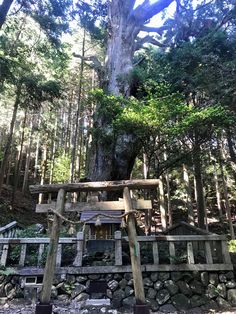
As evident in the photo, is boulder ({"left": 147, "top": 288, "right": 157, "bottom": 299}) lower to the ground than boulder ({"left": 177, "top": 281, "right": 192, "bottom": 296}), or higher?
lower

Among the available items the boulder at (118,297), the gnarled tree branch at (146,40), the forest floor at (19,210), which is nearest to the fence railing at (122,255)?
the boulder at (118,297)

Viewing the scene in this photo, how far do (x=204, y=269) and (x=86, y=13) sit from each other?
36.5 ft

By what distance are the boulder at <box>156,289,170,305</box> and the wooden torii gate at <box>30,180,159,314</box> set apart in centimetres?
180

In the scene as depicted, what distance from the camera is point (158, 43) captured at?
39.4 ft

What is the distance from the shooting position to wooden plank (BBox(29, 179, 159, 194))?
494cm

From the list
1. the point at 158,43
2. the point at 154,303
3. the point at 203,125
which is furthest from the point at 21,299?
the point at 158,43

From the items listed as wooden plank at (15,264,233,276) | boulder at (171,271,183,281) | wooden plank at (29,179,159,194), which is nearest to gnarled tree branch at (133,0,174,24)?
wooden plank at (29,179,159,194)

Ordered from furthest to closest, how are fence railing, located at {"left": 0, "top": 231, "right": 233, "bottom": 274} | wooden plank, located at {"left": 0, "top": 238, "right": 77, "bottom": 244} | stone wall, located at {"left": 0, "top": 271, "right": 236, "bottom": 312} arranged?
1. wooden plank, located at {"left": 0, "top": 238, "right": 77, "bottom": 244}
2. fence railing, located at {"left": 0, "top": 231, "right": 233, "bottom": 274}
3. stone wall, located at {"left": 0, "top": 271, "right": 236, "bottom": 312}

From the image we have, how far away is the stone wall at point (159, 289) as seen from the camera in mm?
5727

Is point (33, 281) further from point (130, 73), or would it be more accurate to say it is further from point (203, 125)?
point (130, 73)

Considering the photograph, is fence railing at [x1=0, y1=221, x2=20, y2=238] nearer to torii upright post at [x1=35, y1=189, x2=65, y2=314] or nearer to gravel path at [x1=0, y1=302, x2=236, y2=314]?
gravel path at [x1=0, y1=302, x2=236, y2=314]

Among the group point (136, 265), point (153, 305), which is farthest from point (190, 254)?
point (136, 265)

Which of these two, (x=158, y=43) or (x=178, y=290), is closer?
(x=178, y=290)

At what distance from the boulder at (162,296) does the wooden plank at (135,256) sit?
1780 millimetres
